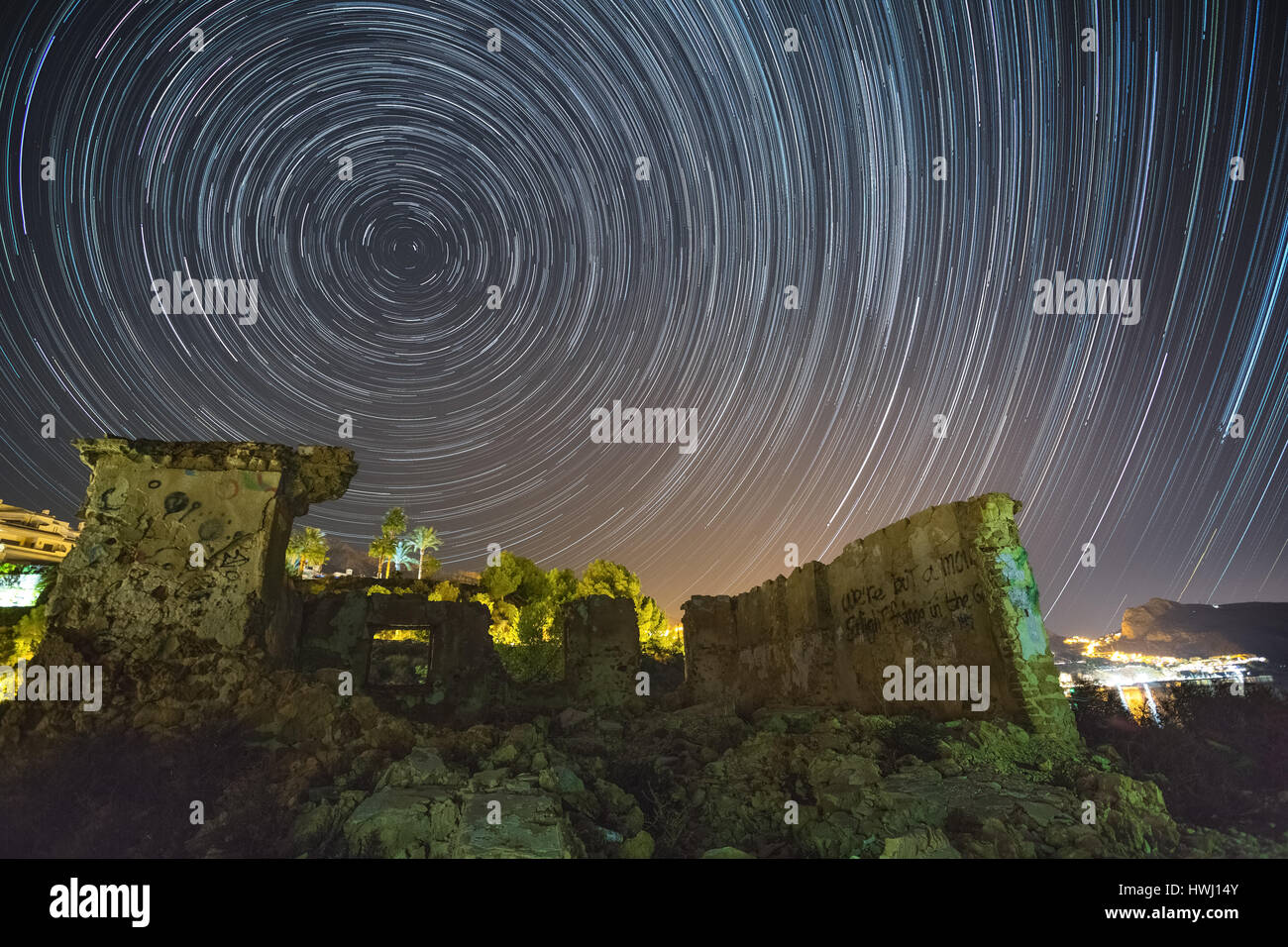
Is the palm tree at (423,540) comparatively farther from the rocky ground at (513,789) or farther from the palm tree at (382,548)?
the rocky ground at (513,789)

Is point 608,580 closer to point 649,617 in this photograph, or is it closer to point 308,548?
point 649,617

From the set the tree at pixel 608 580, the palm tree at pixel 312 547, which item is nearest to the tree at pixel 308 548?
the palm tree at pixel 312 547

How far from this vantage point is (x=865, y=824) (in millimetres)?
6043

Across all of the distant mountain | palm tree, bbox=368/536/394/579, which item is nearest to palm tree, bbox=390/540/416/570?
palm tree, bbox=368/536/394/579

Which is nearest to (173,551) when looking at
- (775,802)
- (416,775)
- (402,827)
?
(416,775)

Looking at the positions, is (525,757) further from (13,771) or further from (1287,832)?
(1287,832)

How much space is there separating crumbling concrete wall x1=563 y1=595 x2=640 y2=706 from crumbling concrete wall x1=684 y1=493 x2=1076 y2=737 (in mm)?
2770

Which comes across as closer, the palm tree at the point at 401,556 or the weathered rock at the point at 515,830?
the weathered rock at the point at 515,830

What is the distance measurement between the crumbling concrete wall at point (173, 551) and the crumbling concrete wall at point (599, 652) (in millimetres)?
6615

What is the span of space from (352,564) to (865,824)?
103 metres

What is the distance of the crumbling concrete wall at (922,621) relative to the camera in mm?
8047

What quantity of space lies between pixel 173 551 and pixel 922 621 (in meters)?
12.5

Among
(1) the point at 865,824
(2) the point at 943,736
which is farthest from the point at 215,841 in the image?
(2) the point at 943,736

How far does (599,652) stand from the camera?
15461 millimetres
